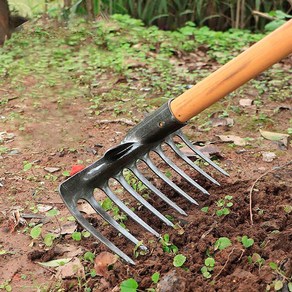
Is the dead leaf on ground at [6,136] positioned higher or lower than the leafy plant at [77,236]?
lower

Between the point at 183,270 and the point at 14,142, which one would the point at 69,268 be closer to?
the point at 183,270

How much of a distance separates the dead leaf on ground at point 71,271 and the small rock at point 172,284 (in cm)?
35

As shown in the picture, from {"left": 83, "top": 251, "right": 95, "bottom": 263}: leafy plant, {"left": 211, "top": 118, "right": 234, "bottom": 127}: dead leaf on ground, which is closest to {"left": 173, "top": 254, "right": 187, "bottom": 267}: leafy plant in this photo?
{"left": 83, "top": 251, "right": 95, "bottom": 263}: leafy plant

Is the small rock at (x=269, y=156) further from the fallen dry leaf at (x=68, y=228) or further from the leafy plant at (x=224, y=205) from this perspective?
the fallen dry leaf at (x=68, y=228)

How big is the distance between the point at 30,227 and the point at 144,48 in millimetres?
2756

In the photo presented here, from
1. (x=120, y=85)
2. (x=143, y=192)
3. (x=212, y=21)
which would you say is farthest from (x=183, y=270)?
(x=212, y=21)

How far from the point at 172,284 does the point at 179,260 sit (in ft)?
0.52

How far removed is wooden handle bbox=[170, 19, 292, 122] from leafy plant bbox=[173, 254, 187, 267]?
60 centimetres

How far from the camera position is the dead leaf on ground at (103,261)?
2.72 meters

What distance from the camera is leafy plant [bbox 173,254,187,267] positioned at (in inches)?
104

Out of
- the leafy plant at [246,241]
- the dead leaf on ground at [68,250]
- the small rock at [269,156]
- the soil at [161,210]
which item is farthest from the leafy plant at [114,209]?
the small rock at [269,156]

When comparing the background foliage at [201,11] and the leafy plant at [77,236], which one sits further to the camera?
the background foliage at [201,11]

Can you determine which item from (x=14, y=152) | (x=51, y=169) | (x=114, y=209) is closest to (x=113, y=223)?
(x=114, y=209)

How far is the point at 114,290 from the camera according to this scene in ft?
8.51
